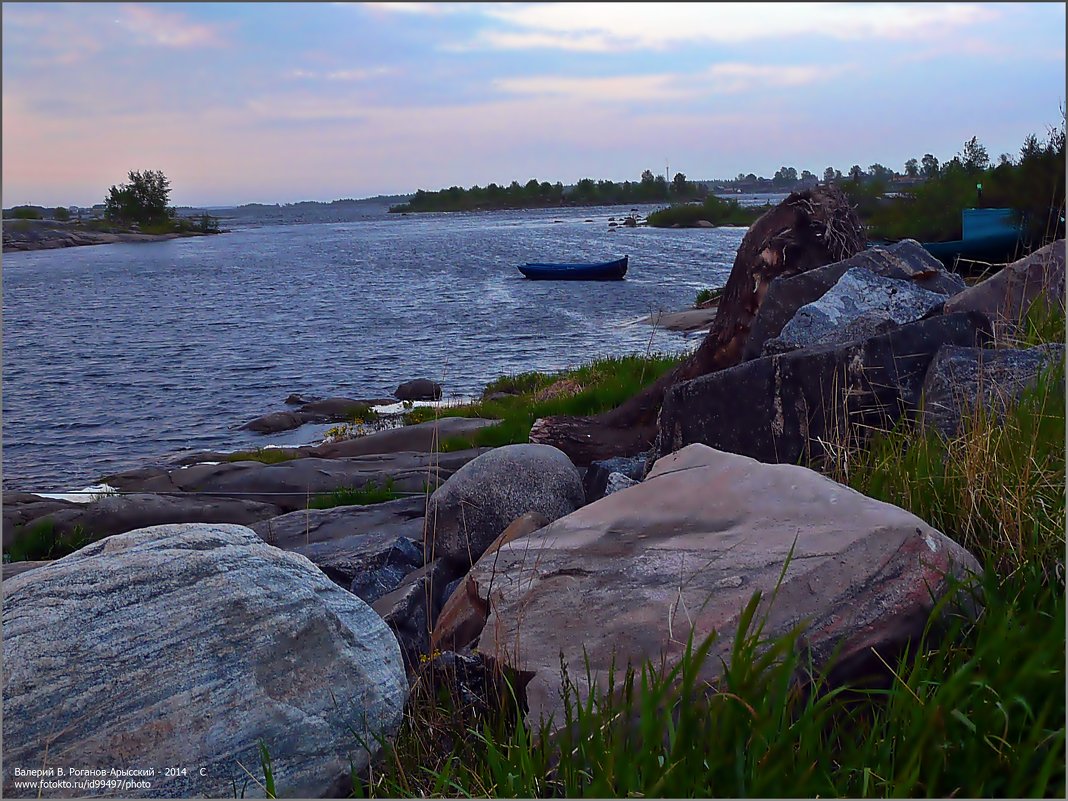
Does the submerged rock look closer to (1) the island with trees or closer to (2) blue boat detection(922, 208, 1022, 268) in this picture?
(2) blue boat detection(922, 208, 1022, 268)

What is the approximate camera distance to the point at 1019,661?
2.45m

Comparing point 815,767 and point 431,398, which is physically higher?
point 815,767

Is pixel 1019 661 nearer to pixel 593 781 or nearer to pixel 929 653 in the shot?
pixel 929 653

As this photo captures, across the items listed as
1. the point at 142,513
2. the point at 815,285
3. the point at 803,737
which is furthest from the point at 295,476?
the point at 803,737

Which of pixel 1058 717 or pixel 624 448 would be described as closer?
pixel 1058 717

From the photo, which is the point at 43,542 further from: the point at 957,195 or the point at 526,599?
the point at 957,195

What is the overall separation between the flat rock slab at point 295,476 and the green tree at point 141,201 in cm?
10114

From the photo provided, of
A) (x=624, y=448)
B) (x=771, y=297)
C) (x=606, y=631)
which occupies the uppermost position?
(x=771, y=297)

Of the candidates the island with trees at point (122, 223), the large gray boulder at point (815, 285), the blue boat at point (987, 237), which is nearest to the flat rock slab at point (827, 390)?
the large gray boulder at point (815, 285)

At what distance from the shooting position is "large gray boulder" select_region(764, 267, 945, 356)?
19.6 ft

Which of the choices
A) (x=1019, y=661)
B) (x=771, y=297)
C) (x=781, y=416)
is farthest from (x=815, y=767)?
(x=771, y=297)

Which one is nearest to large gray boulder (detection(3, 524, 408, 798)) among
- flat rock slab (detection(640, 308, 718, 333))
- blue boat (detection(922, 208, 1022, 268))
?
blue boat (detection(922, 208, 1022, 268))

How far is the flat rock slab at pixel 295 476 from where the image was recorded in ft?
31.0

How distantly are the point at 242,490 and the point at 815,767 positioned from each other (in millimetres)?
9240
